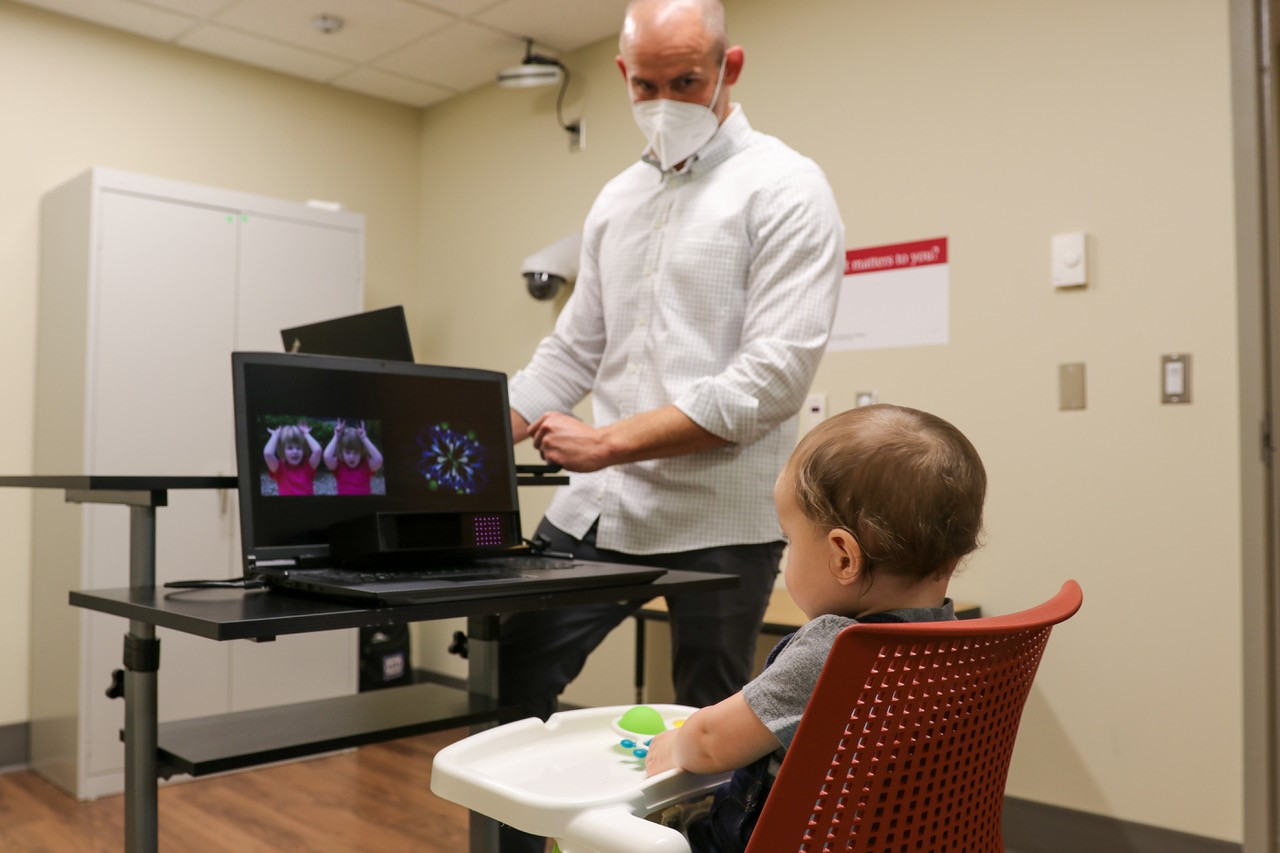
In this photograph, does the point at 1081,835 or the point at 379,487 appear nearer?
the point at 379,487

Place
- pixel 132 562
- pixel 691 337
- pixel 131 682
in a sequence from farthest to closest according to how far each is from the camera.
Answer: pixel 691 337 → pixel 132 562 → pixel 131 682

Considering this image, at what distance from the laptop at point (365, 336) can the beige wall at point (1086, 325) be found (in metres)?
1.67

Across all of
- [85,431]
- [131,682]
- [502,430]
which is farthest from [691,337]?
[85,431]

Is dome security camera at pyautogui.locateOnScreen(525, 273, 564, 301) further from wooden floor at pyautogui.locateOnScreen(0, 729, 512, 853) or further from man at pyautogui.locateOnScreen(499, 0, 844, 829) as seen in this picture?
man at pyautogui.locateOnScreen(499, 0, 844, 829)

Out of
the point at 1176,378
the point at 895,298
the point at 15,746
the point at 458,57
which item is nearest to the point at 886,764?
the point at 1176,378

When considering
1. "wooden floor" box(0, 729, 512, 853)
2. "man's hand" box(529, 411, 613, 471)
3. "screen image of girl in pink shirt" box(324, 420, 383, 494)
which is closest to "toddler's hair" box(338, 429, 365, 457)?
"screen image of girl in pink shirt" box(324, 420, 383, 494)

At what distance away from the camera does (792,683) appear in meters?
0.86

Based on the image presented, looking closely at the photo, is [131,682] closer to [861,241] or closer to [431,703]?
[431,703]

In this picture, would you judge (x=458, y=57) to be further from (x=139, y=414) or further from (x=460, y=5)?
(x=139, y=414)

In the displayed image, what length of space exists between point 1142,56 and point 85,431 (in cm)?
293

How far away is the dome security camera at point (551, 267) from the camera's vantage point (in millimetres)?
3680

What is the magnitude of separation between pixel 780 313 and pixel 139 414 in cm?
238

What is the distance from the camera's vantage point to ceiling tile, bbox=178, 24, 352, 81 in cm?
372

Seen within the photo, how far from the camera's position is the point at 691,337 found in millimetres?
1663
